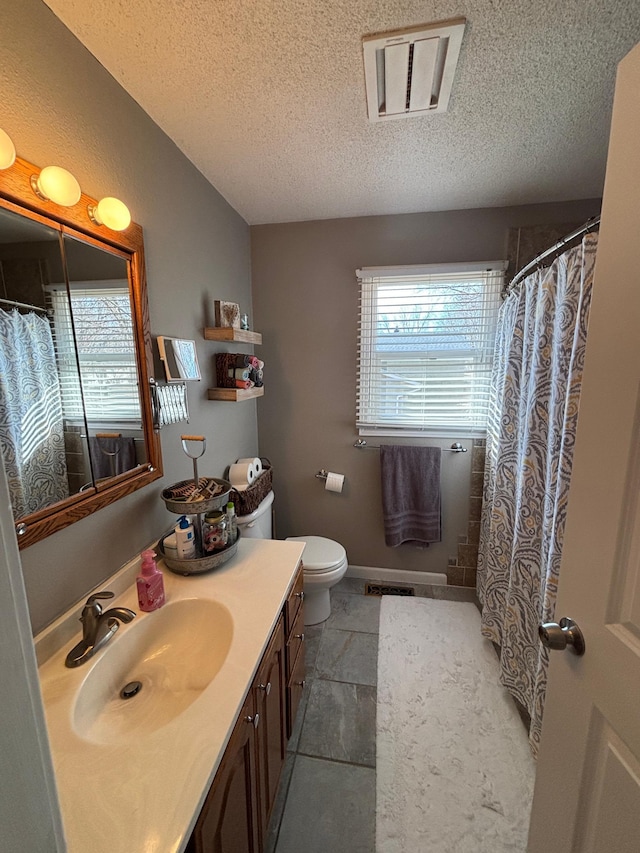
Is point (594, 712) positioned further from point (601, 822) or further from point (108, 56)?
point (108, 56)

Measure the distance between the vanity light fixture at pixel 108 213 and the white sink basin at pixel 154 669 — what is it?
1191 millimetres

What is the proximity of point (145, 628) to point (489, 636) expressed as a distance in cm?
174

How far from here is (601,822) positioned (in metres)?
0.66

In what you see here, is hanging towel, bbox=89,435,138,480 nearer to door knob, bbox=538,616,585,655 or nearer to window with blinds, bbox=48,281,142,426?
window with blinds, bbox=48,281,142,426

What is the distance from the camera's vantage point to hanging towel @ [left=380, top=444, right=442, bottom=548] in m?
2.24

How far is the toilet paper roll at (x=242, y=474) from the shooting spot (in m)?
1.87

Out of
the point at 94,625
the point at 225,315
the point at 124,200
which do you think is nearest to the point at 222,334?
the point at 225,315

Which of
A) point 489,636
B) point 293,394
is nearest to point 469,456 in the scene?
point 489,636

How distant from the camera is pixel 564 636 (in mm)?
751

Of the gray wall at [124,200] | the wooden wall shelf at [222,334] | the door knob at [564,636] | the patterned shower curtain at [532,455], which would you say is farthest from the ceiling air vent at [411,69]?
the door knob at [564,636]

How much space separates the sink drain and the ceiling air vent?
→ 6.39 feet

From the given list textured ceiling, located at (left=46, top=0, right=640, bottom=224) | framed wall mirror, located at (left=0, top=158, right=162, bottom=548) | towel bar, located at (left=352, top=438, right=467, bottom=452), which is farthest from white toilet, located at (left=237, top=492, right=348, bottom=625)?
textured ceiling, located at (left=46, top=0, right=640, bottom=224)

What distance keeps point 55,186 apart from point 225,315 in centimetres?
92

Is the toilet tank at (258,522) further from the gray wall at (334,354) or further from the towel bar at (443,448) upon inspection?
the towel bar at (443,448)
